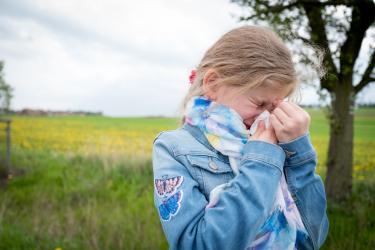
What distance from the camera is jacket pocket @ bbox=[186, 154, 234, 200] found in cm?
142

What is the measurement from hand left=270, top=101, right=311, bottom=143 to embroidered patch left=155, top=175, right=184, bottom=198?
1.28ft

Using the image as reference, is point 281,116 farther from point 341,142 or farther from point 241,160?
point 341,142

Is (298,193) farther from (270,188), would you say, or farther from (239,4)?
A: (239,4)

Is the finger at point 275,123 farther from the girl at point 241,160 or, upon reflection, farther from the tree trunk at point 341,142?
the tree trunk at point 341,142

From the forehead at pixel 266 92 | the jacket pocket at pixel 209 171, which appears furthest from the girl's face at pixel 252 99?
the jacket pocket at pixel 209 171

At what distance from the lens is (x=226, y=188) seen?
130 centimetres

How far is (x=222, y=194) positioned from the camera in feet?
4.13

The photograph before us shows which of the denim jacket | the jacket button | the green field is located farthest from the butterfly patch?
the green field

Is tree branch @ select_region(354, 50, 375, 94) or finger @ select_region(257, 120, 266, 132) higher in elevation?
tree branch @ select_region(354, 50, 375, 94)

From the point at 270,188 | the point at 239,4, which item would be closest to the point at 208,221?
the point at 270,188

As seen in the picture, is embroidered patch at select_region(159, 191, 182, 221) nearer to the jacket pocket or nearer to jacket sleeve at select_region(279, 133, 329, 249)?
the jacket pocket

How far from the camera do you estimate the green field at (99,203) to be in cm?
382

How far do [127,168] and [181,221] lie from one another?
7.61 metres

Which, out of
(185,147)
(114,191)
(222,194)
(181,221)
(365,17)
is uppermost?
(365,17)
